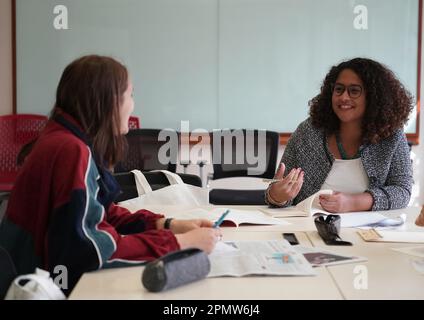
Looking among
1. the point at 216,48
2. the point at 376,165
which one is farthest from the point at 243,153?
the point at 376,165

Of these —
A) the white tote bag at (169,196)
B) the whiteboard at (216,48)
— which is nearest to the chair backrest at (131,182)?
the white tote bag at (169,196)

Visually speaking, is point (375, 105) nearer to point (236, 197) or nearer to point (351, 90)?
point (351, 90)

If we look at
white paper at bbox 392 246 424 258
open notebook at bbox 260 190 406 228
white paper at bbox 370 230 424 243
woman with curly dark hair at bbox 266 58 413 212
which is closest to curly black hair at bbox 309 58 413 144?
woman with curly dark hair at bbox 266 58 413 212

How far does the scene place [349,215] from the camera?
1649 millimetres

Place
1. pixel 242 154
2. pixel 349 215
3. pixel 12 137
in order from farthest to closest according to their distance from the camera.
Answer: pixel 12 137 < pixel 242 154 < pixel 349 215

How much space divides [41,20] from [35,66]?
0.35 m

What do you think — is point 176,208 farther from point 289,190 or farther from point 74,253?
point 74,253

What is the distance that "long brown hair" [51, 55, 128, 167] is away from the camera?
1.14 meters

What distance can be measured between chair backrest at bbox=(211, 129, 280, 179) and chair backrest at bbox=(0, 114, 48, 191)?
1201 mm

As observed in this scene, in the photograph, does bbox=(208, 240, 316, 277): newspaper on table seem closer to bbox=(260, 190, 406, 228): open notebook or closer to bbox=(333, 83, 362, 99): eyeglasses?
bbox=(260, 190, 406, 228): open notebook

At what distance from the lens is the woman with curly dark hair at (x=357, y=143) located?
6.26 feet

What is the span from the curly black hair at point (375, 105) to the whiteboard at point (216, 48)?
1608 mm

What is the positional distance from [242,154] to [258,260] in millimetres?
2139

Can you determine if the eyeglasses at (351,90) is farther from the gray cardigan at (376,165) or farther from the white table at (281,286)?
the white table at (281,286)
